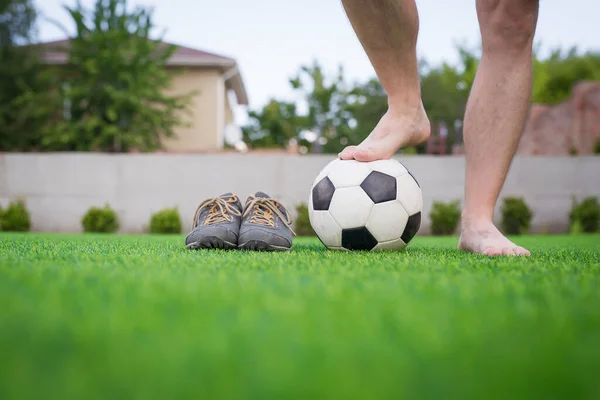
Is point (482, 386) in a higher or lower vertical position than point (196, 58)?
lower

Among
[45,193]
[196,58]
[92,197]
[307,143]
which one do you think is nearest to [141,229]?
[92,197]

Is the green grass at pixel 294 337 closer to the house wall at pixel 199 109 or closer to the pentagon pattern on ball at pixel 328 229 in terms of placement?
the pentagon pattern on ball at pixel 328 229

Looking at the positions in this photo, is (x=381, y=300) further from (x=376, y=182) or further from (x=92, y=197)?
(x=92, y=197)

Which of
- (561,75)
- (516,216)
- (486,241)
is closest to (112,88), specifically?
(516,216)

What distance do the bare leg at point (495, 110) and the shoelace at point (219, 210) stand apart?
1.34m

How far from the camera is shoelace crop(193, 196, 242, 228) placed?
2730 mm

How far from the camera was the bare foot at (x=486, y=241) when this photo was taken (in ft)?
8.14

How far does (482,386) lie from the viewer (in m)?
0.65

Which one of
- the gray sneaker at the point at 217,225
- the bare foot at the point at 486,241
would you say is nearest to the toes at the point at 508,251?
the bare foot at the point at 486,241

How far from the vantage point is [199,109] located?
57.1 ft

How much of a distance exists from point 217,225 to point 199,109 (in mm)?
15473

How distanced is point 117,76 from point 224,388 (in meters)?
16.3

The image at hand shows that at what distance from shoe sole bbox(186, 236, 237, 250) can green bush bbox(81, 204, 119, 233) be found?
24.0 feet

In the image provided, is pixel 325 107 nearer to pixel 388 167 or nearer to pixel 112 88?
pixel 112 88
